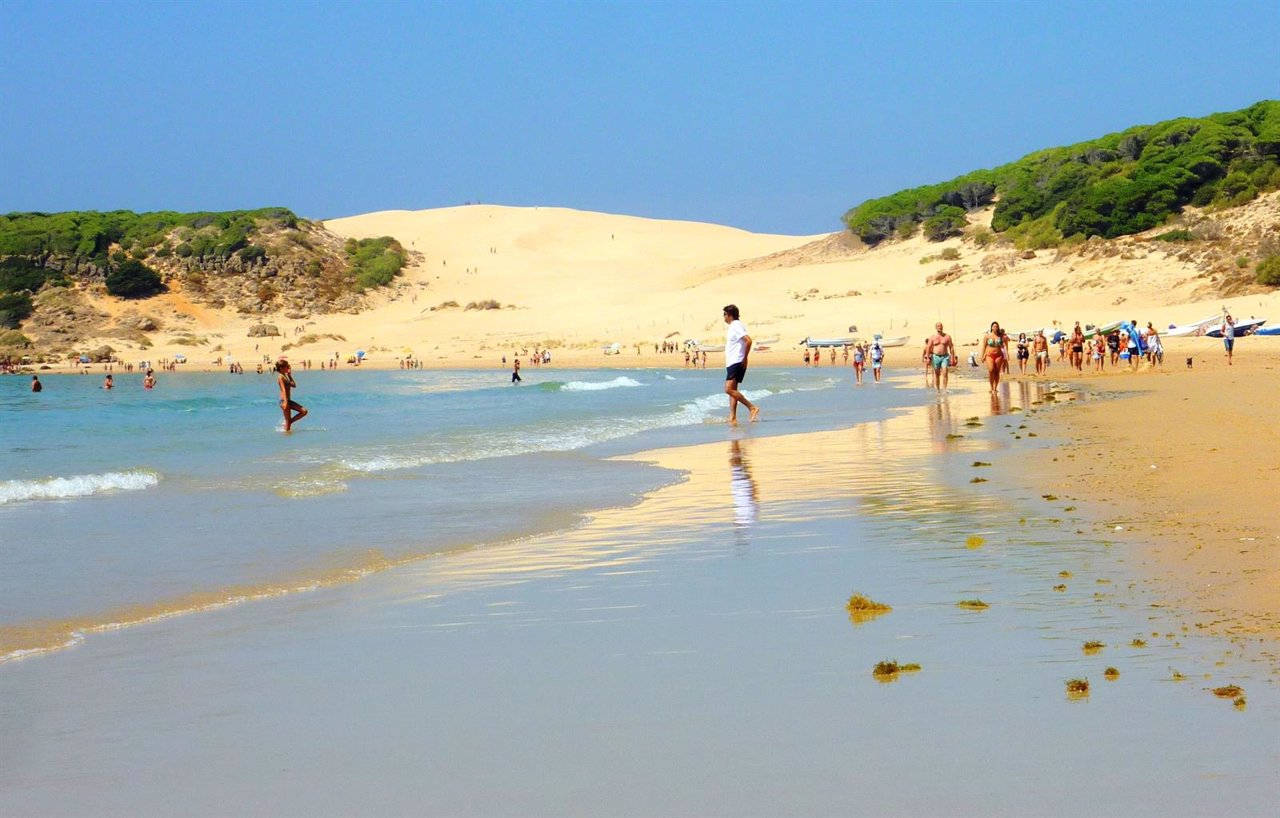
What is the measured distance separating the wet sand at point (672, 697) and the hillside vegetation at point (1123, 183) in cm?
6638

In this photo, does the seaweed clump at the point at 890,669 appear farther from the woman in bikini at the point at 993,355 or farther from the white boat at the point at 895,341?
the white boat at the point at 895,341

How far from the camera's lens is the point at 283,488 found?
12461 mm

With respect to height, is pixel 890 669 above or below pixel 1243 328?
below

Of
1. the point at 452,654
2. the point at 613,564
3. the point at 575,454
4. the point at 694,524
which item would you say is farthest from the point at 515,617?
the point at 575,454

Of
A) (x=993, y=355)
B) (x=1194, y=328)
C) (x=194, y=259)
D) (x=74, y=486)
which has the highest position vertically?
(x=194, y=259)

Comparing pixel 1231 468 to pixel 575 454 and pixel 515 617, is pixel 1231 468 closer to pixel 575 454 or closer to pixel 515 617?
pixel 515 617

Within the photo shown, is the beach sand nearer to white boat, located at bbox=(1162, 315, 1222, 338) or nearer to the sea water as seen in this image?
white boat, located at bbox=(1162, 315, 1222, 338)

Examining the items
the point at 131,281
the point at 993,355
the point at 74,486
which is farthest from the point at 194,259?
the point at 74,486

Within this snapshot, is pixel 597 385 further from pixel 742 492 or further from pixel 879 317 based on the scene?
pixel 742 492

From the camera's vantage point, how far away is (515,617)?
20.3ft

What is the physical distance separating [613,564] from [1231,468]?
5807 mm

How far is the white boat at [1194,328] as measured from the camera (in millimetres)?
45969

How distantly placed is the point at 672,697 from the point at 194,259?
97.2 meters

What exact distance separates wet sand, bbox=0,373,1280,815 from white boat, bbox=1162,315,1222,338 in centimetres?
4206
